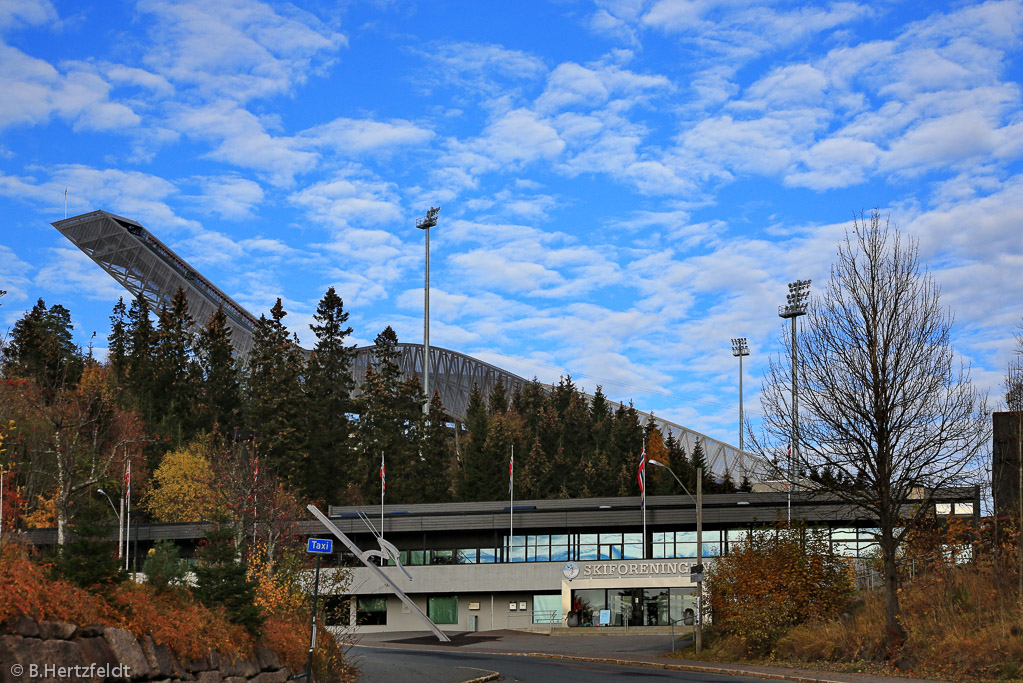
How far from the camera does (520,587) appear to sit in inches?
2413

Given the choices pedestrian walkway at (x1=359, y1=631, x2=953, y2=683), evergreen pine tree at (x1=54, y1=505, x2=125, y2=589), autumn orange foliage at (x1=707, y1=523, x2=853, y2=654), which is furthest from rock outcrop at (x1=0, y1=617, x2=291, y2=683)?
autumn orange foliage at (x1=707, y1=523, x2=853, y2=654)

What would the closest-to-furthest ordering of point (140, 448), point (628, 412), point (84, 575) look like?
1. point (84, 575)
2. point (140, 448)
3. point (628, 412)

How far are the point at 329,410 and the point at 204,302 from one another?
31499mm

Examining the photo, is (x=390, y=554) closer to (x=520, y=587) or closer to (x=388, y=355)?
(x=520, y=587)

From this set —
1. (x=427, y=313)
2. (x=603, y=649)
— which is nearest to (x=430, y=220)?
(x=427, y=313)

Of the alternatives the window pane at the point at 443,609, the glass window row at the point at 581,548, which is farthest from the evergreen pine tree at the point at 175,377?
the window pane at the point at 443,609

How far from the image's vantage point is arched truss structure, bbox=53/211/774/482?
11175 cm

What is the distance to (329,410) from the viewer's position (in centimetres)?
8831

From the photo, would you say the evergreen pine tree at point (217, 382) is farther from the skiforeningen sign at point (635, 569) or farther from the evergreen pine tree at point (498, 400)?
the skiforeningen sign at point (635, 569)

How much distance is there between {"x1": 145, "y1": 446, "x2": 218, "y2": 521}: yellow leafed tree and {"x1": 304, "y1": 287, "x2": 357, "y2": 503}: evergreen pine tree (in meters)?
12.0

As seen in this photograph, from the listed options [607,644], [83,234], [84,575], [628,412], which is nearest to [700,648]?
[607,644]

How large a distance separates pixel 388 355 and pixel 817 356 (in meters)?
68.4

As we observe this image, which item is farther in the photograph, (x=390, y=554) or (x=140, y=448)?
(x=140, y=448)

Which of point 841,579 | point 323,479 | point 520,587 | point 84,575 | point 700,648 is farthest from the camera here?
point 323,479
